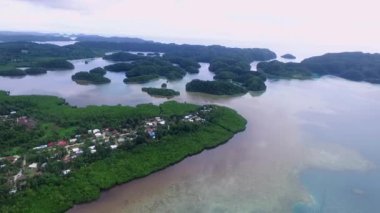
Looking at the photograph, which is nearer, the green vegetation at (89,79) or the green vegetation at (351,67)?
the green vegetation at (89,79)

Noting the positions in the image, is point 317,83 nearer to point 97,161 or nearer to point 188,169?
point 188,169

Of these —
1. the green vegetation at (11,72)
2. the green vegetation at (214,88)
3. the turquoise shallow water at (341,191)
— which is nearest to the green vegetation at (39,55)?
the green vegetation at (11,72)

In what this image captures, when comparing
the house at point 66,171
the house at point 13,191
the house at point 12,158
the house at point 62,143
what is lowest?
the house at point 13,191

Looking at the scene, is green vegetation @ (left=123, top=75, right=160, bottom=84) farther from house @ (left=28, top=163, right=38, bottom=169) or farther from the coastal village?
house @ (left=28, top=163, right=38, bottom=169)

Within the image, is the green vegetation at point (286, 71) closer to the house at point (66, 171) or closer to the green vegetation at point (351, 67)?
the green vegetation at point (351, 67)

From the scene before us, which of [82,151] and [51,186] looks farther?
[82,151]

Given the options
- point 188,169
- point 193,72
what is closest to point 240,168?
point 188,169
